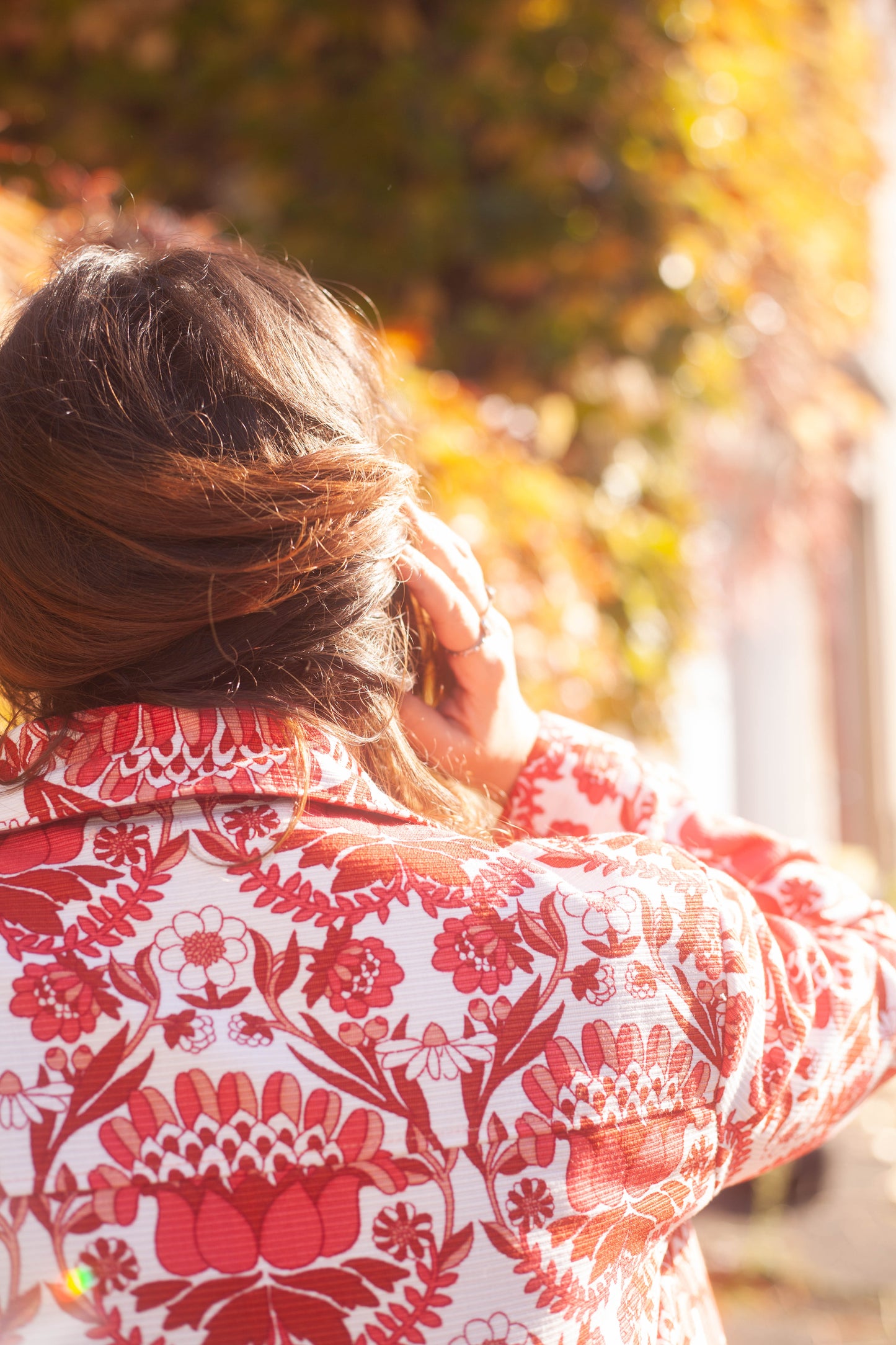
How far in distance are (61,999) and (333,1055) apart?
16 cm

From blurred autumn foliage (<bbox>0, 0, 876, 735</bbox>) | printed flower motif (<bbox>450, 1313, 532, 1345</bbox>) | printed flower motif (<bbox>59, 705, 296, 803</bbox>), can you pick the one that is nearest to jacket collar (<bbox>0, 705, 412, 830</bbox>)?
printed flower motif (<bbox>59, 705, 296, 803</bbox>)

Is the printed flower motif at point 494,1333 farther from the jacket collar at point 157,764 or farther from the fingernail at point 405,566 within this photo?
the fingernail at point 405,566

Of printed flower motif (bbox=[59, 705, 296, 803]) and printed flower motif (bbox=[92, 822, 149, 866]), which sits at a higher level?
printed flower motif (bbox=[59, 705, 296, 803])

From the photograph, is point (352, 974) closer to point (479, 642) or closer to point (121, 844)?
point (121, 844)

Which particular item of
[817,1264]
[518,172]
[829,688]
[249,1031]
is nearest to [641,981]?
[249,1031]

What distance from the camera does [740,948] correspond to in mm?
839

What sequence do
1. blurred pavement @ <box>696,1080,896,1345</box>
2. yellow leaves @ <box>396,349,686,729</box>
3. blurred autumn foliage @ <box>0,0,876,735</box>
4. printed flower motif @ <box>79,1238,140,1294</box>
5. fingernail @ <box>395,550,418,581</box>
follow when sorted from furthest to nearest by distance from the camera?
blurred autumn foliage @ <box>0,0,876,735</box>, blurred pavement @ <box>696,1080,896,1345</box>, yellow leaves @ <box>396,349,686,729</box>, fingernail @ <box>395,550,418,581</box>, printed flower motif @ <box>79,1238,140,1294</box>

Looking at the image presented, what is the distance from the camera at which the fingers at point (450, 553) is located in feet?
3.17

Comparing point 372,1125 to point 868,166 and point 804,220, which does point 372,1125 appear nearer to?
point 804,220

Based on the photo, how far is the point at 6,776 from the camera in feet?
2.59

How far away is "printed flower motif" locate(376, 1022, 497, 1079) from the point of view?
730 mm

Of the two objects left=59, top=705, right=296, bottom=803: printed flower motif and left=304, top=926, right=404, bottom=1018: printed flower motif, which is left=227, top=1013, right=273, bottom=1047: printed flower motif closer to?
left=304, top=926, right=404, bottom=1018: printed flower motif

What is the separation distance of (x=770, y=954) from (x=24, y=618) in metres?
0.59

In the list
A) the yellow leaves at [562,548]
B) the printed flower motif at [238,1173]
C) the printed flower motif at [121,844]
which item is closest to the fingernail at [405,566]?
the printed flower motif at [121,844]
